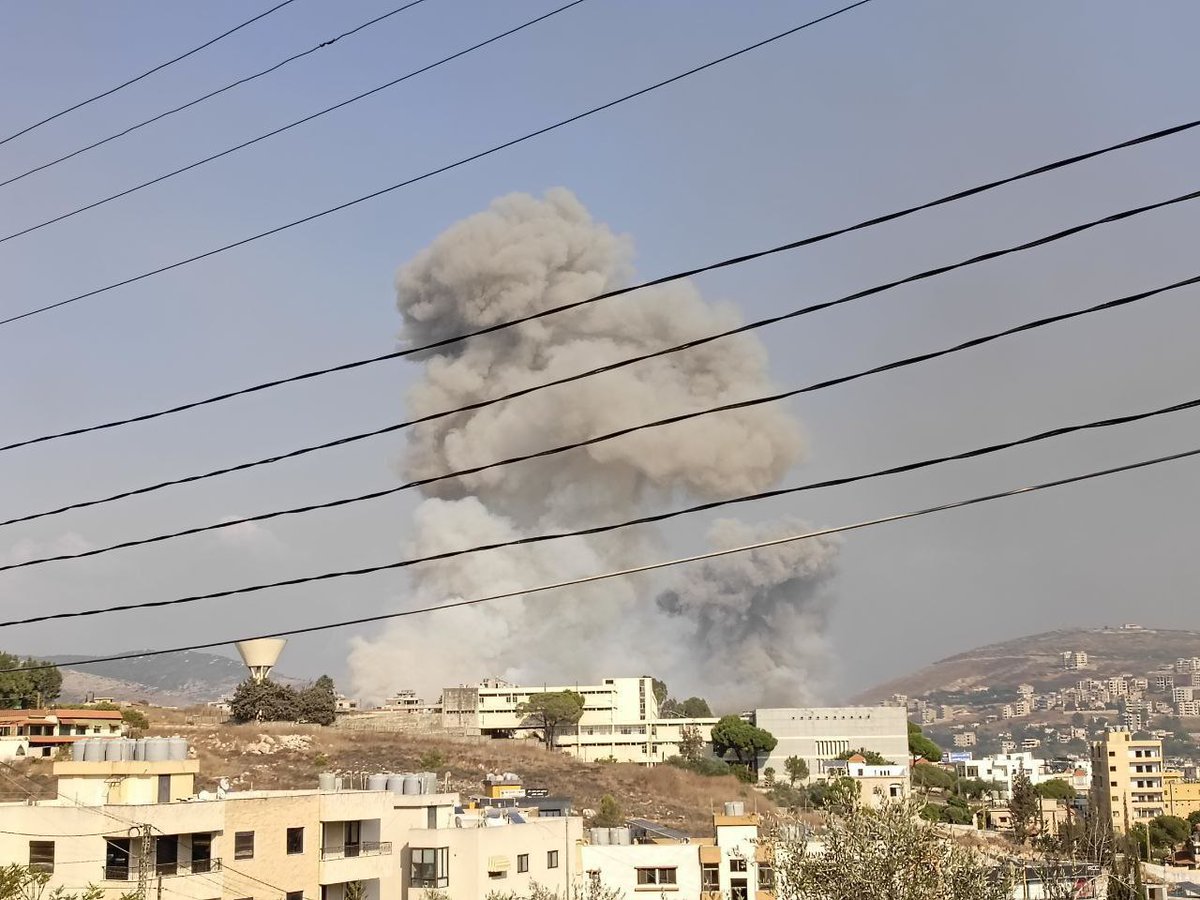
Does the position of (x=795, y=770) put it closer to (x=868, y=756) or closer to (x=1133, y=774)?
(x=868, y=756)

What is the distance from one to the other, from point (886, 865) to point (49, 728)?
55045mm

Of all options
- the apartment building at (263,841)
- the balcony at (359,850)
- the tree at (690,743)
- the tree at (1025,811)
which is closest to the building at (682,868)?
the apartment building at (263,841)

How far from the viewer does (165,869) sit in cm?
2514

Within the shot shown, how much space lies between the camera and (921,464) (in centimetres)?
916

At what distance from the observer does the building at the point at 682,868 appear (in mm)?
35219

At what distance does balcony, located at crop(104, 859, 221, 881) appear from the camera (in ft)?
79.8

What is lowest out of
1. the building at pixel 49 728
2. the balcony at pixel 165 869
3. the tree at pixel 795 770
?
the tree at pixel 795 770

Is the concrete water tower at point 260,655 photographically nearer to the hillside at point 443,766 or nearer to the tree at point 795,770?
the hillside at point 443,766

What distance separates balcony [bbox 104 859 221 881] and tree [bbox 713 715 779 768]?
73.0 m

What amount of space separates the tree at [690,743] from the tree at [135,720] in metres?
35.6

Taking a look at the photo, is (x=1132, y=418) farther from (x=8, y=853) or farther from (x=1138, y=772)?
(x=1138, y=772)

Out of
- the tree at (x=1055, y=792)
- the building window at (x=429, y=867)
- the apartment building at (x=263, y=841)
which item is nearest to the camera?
the apartment building at (x=263, y=841)

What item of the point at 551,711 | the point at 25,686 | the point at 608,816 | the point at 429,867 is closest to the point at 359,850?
the point at 429,867

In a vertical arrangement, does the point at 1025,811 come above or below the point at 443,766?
below
